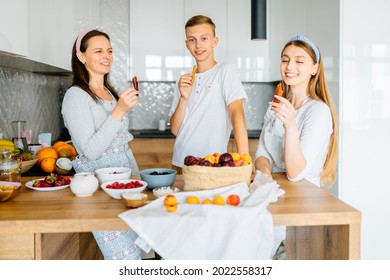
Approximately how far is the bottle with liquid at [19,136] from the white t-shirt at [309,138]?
4.79 feet

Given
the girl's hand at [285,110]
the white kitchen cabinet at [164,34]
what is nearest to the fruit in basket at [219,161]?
the girl's hand at [285,110]

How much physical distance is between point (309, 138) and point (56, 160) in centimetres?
143

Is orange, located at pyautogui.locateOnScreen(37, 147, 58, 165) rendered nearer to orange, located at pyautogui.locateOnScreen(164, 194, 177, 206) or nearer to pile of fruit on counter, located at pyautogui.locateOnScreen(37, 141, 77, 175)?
pile of fruit on counter, located at pyautogui.locateOnScreen(37, 141, 77, 175)

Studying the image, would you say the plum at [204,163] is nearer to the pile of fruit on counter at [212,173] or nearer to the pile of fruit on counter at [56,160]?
the pile of fruit on counter at [212,173]

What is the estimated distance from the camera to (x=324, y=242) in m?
1.63

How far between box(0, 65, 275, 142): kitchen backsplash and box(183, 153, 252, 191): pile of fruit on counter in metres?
1.68

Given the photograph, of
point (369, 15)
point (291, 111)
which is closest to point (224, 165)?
point (291, 111)

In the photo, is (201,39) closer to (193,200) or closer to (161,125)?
(193,200)

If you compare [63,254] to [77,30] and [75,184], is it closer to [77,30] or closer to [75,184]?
[75,184]

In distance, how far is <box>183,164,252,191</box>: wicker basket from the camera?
151cm

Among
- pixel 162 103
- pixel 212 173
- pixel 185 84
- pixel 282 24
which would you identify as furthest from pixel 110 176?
pixel 162 103

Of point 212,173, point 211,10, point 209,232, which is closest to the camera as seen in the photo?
point 209,232

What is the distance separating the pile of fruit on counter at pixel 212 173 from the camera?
151cm
